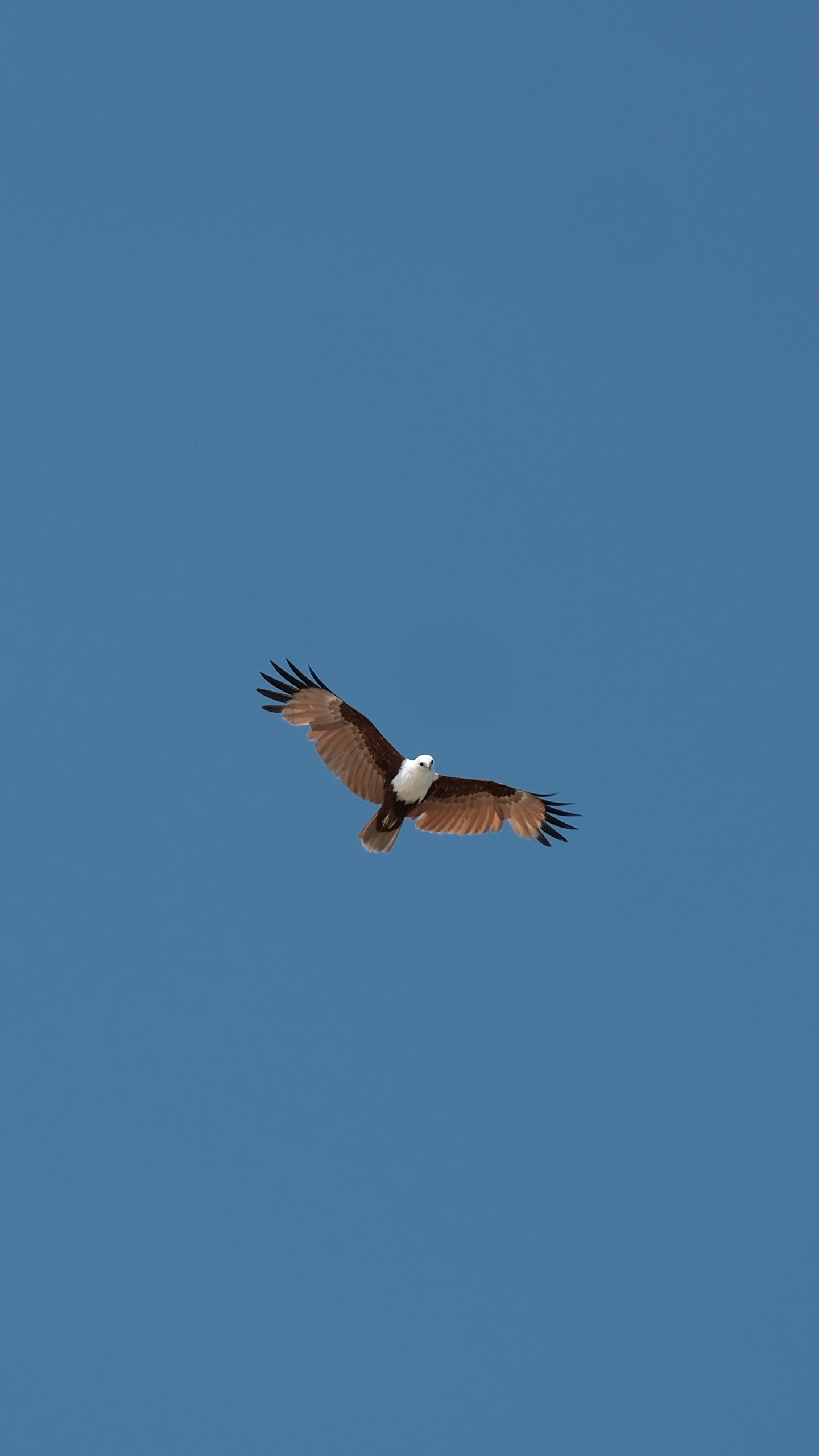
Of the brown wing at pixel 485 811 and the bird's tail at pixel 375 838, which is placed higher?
the brown wing at pixel 485 811

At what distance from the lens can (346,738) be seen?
21344 millimetres

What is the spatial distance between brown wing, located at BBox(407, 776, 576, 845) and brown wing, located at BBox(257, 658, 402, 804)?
0.87 m

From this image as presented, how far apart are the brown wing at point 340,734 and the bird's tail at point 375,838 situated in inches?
15.8

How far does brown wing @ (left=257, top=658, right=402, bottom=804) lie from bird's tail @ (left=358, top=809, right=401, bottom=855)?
401mm

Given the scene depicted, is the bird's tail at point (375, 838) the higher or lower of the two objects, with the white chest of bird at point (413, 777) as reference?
lower

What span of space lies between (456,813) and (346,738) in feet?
6.76

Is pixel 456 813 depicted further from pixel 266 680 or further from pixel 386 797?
pixel 266 680

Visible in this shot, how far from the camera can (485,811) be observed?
22562 mm

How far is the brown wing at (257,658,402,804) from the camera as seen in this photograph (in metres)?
21.2

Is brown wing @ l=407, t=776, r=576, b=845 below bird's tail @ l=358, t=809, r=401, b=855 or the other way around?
the other way around

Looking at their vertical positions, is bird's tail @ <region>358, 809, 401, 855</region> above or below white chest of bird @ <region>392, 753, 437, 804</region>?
below

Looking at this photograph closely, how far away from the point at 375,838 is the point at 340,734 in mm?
1366

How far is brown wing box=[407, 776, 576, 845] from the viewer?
22188mm

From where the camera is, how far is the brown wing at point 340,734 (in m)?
21.2
